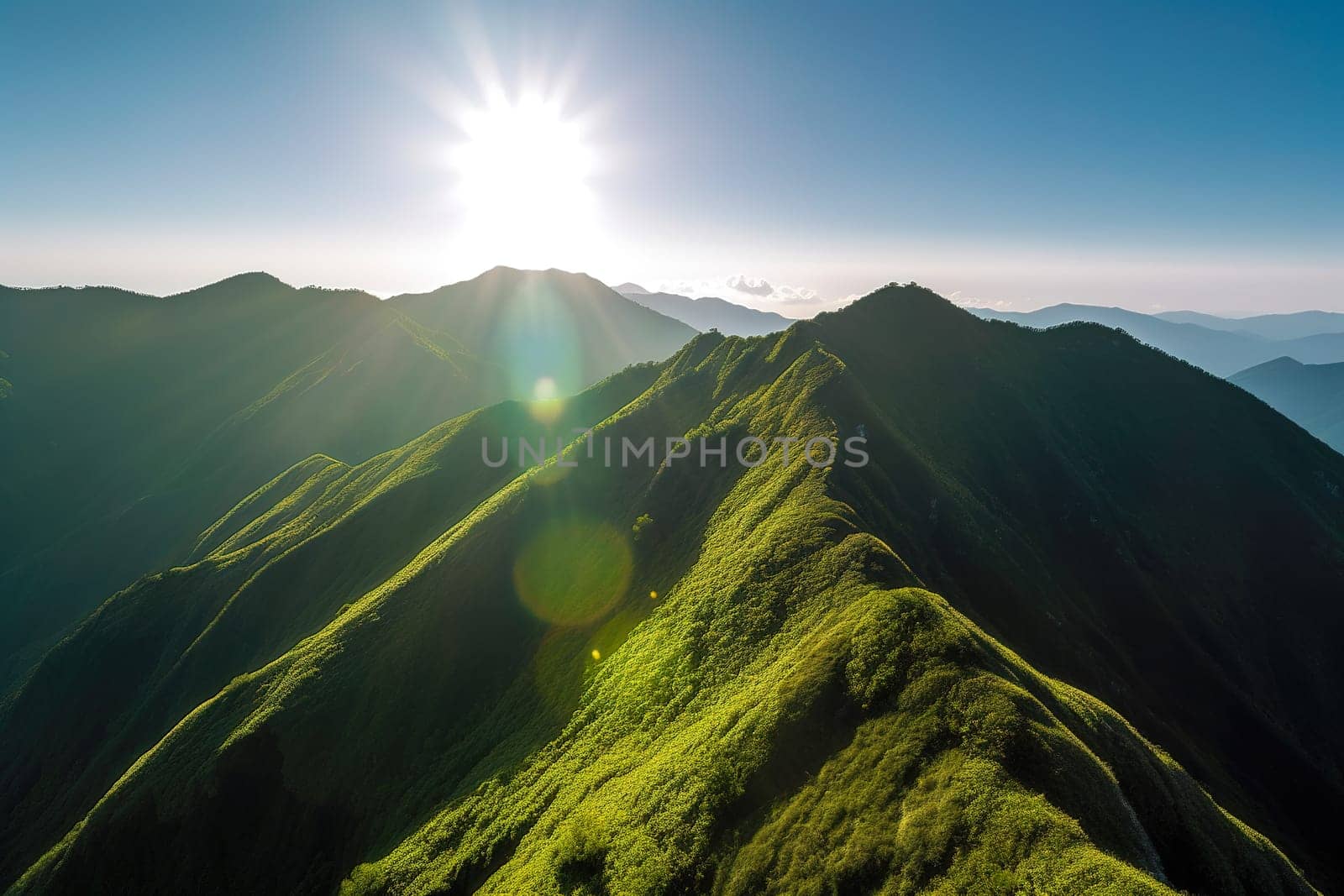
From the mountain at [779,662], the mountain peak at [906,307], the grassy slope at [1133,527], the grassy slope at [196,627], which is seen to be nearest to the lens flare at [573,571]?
the mountain at [779,662]

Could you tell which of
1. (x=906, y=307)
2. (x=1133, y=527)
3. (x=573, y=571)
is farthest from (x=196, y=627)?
(x=1133, y=527)

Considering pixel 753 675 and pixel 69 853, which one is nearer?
pixel 753 675

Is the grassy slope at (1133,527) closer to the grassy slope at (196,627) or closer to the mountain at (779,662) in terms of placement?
the mountain at (779,662)

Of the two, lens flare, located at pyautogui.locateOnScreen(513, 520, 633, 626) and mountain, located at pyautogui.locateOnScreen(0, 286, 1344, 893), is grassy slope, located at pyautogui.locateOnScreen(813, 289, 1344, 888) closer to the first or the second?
mountain, located at pyautogui.locateOnScreen(0, 286, 1344, 893)

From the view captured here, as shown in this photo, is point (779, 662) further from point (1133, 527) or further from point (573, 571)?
point (1133, 527)

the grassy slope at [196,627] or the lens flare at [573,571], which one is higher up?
the lens flare at [573,571]

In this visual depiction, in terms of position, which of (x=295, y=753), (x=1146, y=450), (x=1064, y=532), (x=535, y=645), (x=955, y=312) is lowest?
(x=295, y=753)

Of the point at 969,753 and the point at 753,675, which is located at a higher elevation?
the point at 969,753

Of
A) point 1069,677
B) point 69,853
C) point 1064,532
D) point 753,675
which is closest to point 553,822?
point 753,675

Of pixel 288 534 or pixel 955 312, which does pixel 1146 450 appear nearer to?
pixel 955 312
